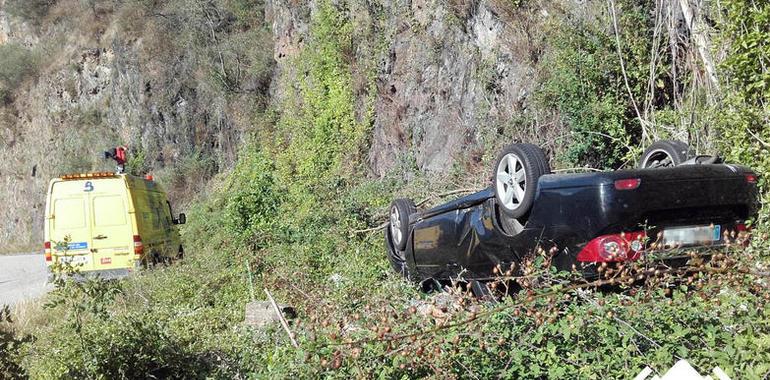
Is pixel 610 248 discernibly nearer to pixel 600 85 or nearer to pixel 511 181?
pixel 511 181

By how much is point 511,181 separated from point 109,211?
925 centimetres

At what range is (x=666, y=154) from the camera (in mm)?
6754

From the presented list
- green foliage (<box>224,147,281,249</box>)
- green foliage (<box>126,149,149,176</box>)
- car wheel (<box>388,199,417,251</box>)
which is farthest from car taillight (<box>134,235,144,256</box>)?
green foliage (<box>126,149,149,176</box>)

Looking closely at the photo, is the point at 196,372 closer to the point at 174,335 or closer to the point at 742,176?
the point at 174,335

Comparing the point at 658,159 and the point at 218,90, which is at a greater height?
the point at 218,90

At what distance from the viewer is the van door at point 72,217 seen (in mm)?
12703

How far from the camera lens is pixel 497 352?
431 cm

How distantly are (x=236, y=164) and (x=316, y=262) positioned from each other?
16.6m

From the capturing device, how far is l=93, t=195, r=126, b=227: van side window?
1284 cm

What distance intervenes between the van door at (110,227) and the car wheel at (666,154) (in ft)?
31.2

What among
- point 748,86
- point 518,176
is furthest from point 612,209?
point 748,86

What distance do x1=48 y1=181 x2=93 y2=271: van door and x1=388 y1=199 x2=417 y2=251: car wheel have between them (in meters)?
6.45

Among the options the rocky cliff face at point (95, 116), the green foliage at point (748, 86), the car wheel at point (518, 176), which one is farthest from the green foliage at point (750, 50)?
the rocky cliff face at point (95, 116)

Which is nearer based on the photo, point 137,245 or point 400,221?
point 400,221
